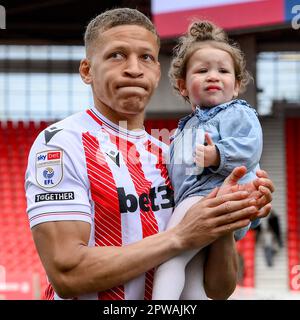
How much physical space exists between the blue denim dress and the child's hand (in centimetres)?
2

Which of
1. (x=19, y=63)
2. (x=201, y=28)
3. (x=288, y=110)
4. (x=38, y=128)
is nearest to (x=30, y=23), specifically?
(x=19, y=63)

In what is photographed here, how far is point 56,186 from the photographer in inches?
73.5

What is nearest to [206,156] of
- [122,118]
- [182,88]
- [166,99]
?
[122,118]

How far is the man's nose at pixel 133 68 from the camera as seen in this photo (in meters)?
1.92

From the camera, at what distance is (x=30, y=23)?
13.4 m

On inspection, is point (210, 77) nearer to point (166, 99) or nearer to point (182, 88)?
point (182, 88)

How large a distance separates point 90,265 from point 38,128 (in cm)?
979

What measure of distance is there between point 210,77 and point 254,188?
1.31 ft

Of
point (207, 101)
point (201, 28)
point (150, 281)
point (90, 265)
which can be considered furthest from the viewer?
point (201, 28)

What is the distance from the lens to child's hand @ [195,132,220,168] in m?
1.96

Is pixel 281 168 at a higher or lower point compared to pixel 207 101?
higher

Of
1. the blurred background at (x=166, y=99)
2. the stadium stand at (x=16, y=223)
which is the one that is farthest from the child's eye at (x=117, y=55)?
the stadium stand at (x=16, y=223)

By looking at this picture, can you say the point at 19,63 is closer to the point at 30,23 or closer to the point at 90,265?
the point at 30,23

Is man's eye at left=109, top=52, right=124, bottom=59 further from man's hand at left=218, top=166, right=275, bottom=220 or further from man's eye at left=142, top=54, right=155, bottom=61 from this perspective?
man's hand at left=218, top=166, right=275, bottom=220
